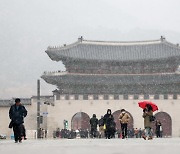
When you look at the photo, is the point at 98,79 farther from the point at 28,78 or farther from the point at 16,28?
the point at 16,28

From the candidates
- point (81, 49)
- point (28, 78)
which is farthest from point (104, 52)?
point (28, 78)

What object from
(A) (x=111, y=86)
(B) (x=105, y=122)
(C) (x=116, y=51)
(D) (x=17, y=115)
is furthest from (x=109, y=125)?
(C) (x=116, y=51)

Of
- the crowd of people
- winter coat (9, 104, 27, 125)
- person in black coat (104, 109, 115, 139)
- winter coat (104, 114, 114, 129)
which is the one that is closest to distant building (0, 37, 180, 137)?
the crowd of people

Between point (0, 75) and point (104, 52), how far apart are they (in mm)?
121203

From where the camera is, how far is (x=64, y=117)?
46.0 meters

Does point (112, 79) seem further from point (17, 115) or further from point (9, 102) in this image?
point (17, 115)

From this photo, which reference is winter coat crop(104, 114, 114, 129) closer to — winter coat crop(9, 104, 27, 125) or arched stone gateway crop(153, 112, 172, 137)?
winter coat crop(9, 104, 27, 125)

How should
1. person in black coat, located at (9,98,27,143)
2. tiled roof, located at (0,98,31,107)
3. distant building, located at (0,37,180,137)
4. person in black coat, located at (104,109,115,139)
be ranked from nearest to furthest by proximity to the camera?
person in black coat, located at (9,98,27,143), person in black coat, located at (104,109,115,139), distant building, located at (0,37,180,137), tiled roof, located at (0,98,31,107)

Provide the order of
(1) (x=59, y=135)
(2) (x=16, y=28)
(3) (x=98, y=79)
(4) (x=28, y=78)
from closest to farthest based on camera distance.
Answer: (1) (x=59, y=135) < (3) (x=98, y=79) < (4) (x=28, y=78) < (2) (x=16, y=28)

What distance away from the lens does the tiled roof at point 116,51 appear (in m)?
47.5

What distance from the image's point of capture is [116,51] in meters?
49.1

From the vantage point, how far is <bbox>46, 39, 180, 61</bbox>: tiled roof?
47531mm

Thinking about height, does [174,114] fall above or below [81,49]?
below

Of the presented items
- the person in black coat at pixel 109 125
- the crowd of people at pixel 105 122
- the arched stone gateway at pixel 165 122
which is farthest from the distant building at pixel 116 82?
the person in black coat at pixel 109 125
